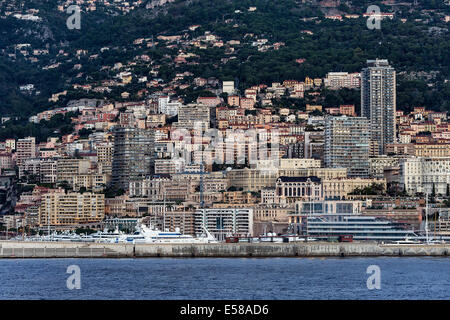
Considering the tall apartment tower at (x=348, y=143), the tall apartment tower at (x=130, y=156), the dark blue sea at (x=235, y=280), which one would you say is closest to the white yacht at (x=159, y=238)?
the dark blue sea at (x=235, y=280)

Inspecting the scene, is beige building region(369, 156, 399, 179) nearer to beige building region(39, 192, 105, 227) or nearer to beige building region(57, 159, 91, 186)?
beige building region(39, 192, 105, 227)

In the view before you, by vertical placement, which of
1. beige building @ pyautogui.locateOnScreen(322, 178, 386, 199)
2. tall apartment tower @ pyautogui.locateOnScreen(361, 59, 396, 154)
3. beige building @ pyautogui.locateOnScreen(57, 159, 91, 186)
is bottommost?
beige building @ pyautogui.locateOnScreen(322, 178, 386, 199)

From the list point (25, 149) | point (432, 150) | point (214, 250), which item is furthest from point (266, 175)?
Answer: point (25, 149)

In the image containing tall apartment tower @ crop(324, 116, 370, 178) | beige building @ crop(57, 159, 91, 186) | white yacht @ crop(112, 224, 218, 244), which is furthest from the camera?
beige building @ crop(57, 159, 91, 186)

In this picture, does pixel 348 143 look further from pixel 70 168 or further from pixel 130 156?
pixel 70 168

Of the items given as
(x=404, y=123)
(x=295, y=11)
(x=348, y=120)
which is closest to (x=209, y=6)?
(x=295, y=11)

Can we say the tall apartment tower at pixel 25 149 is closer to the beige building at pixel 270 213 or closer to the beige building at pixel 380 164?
the beige building at pixel 380 164

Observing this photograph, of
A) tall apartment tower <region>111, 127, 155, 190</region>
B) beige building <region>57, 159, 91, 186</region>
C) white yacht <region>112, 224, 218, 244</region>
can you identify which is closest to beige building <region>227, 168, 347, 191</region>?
tall apartment tower <region>111, 127, 155, 190</region>
